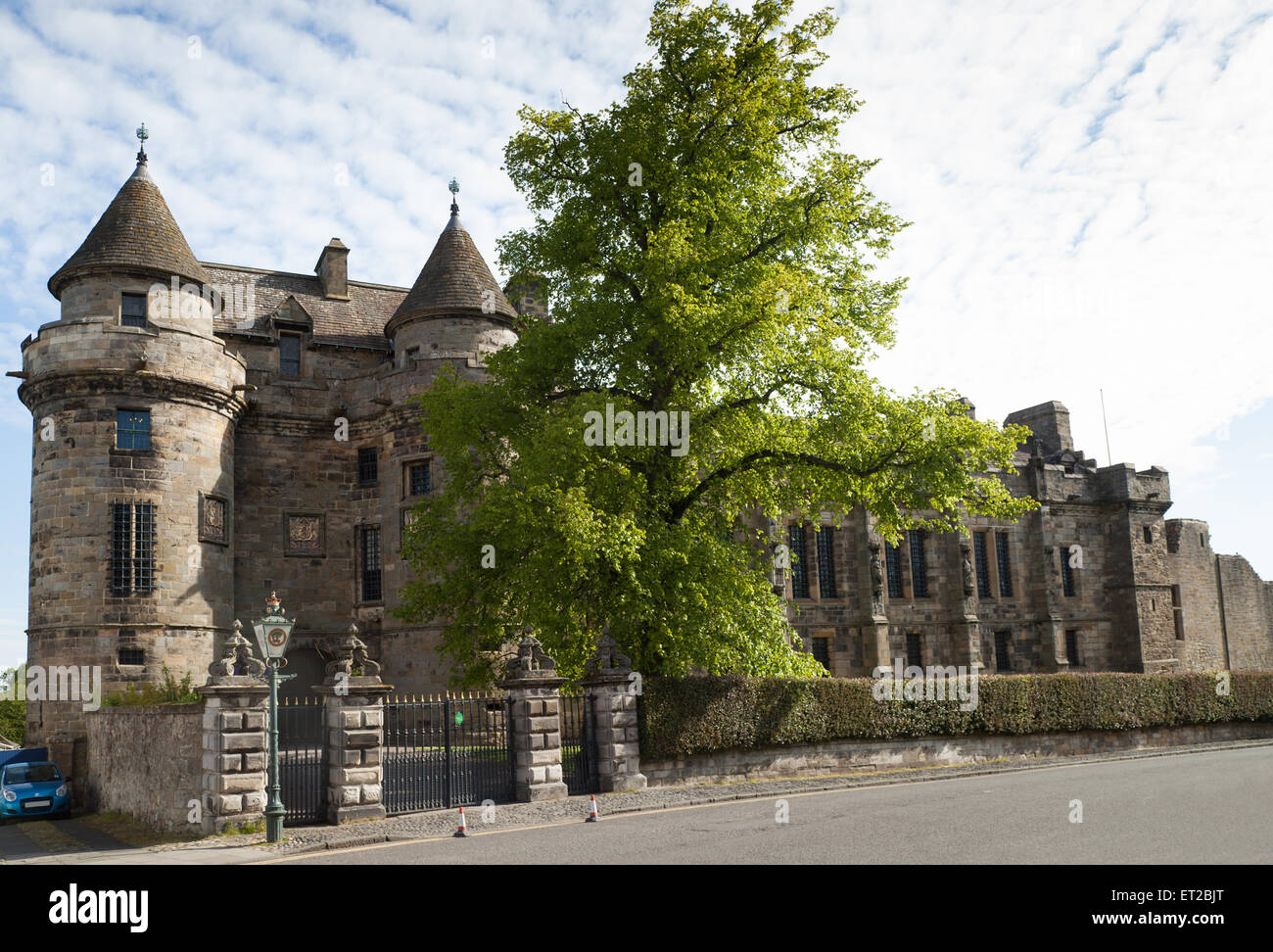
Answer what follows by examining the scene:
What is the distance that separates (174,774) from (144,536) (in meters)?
12.1

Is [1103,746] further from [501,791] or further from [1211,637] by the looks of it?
[1211,637]

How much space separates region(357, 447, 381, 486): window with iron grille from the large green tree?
11994 millimetres

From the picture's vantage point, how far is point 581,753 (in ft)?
59.4

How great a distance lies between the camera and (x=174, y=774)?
1608 cm

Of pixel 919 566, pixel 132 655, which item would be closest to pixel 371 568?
pixel 132 655

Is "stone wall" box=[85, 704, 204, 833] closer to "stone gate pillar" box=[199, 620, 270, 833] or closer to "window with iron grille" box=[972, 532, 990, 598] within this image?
"stone gate pillar" box=[199, 620, 270, 833]

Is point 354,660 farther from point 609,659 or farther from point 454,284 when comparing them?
point 454,284

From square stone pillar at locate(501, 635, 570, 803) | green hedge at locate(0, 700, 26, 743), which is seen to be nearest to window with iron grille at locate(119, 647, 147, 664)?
green hedge at locate(0, 700, 26, 743)

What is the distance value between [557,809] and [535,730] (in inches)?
64.1

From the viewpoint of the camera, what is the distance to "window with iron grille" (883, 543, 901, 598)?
3906 centimetres

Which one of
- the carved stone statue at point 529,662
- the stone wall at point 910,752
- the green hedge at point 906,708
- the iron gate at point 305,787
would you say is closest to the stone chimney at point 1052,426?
the green hedge at point 906,708

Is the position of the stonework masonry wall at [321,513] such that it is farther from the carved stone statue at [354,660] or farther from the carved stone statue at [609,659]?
the carved stone statue at [354,660]

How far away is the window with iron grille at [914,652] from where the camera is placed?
1523 inches
